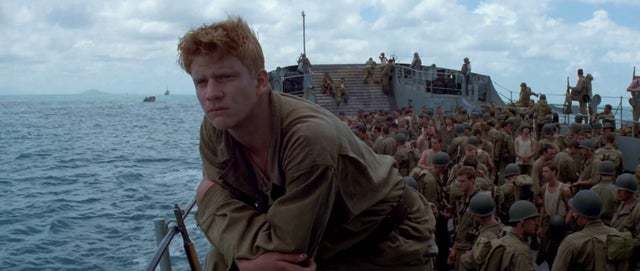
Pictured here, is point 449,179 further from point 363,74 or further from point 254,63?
point 363,74

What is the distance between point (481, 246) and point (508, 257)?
1.08 feet

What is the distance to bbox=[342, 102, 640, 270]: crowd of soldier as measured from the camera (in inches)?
236

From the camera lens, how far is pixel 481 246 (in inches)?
240

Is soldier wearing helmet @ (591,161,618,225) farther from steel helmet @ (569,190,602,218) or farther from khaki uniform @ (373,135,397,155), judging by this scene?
khaki uniform @ (373,135,397,155)

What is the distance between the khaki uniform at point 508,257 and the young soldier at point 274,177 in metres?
3.31

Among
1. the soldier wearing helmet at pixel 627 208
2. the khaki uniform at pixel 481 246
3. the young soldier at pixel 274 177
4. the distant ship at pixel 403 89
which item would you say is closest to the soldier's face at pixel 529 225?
the khaki uniform at pixel 481 246

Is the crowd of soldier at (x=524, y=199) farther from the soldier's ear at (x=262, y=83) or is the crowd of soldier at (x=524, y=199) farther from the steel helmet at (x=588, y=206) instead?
the soldier's ear at (x=262, y=83)

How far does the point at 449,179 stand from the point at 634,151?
27.7 feet

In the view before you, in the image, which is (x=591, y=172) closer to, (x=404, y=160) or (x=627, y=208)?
(x=627, y=208)

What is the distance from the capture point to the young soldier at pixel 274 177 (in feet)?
7.46

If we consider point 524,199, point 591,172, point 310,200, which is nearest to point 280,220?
point 310,200

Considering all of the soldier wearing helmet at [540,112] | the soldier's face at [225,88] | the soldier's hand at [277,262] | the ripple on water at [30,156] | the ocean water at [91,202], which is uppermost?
the soldier's face at [225,88]

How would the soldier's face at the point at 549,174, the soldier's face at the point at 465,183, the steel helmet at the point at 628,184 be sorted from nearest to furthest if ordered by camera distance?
the steel helmet at the point at 628,184 < the soldier's face at the point at 465,183 < the soldier's face at the point at 549,174

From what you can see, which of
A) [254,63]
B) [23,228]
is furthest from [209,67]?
[23,228]
